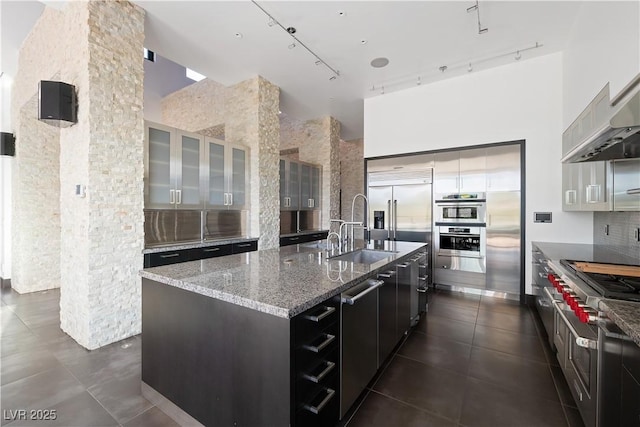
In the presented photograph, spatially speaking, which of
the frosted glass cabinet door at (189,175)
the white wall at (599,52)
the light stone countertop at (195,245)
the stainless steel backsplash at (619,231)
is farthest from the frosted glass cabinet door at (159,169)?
the stainless steel backsplash at (619,231)

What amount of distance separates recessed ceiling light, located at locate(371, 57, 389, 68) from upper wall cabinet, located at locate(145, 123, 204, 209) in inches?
114

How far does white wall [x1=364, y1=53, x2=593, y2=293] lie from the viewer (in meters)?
3.84

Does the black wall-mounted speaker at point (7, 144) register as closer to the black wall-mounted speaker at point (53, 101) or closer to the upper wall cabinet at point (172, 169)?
the black wall-mounted speaker at point (53, 101)

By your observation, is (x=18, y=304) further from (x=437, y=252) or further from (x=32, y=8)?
(x=437, y=252)

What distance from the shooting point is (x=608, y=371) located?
51.3 inches

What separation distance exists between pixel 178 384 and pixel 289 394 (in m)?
0.92

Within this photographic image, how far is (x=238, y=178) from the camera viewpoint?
4578 mm

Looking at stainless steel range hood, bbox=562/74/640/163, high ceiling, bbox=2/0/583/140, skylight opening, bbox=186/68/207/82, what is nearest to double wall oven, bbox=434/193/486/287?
stainless steel range hood, bbox=562/74/640/163

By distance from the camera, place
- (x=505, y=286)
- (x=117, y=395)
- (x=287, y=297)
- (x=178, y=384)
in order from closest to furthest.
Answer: (x=287, y=297) → (x=178, y=384) → (x=117, y=395) → (x=505, y=286)

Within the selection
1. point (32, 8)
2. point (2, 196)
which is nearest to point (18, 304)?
point (2, 196)

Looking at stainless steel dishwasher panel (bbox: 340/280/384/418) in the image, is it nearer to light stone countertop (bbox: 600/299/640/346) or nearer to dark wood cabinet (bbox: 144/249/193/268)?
light stone countertop (bbox: 600/299/640/346)

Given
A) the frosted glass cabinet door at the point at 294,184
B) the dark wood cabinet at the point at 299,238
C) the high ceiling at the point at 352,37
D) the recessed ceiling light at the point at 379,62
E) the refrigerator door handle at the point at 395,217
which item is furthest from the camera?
the frosted glass cabinet door at the point at 294,184

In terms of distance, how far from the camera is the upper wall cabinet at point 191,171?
3465 mm

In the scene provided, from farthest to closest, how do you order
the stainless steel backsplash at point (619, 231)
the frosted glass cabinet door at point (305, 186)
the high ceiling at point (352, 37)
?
the frosted glass cabinet door at point (305, 186)
the high ceiling at point (352, 37)
the stainless steel backsplash at point (619, 231)
